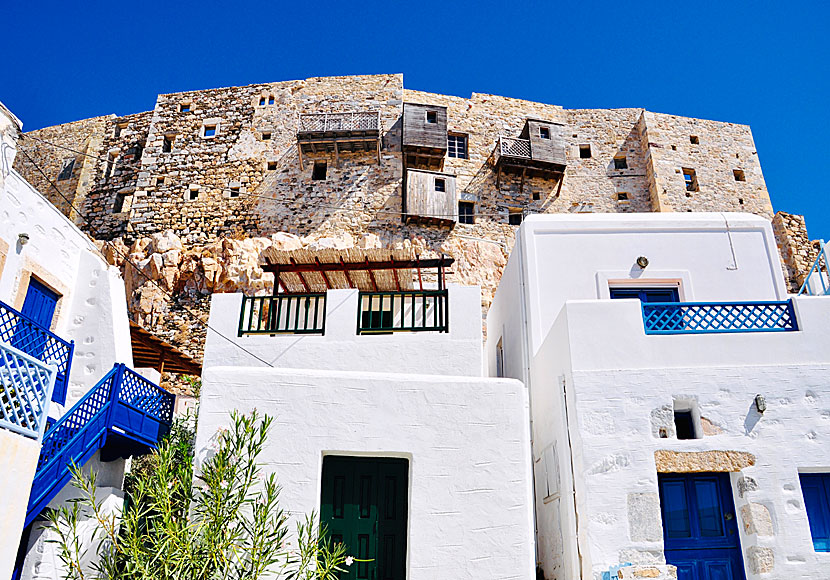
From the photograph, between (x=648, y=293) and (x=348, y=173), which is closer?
(x=648, y=293)

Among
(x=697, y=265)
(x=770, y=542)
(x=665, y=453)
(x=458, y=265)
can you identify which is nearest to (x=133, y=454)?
(x=665, y=453)

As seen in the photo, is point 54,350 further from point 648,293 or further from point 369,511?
point 648,293

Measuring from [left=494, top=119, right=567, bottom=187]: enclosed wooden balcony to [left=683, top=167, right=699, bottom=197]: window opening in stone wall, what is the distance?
499cm

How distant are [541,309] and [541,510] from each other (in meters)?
2.69

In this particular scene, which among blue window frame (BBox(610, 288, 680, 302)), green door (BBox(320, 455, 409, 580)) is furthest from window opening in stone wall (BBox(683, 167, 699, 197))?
green door (BBox(320, 455, 409, 580))

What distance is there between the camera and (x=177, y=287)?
1830 centimetres

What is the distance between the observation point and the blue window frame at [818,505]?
6137 mm

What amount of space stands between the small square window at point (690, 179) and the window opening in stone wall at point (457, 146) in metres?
8.30

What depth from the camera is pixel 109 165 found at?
23859 mm

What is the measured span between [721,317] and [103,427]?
6.86m

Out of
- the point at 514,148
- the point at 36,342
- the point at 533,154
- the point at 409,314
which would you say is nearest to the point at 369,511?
the point at 409,314

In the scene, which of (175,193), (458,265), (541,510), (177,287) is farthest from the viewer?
(175,193)

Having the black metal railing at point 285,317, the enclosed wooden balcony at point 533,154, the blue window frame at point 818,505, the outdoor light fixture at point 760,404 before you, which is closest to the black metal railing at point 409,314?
the black metal railing at point 285,317

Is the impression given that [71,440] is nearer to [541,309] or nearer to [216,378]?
[216,378]
